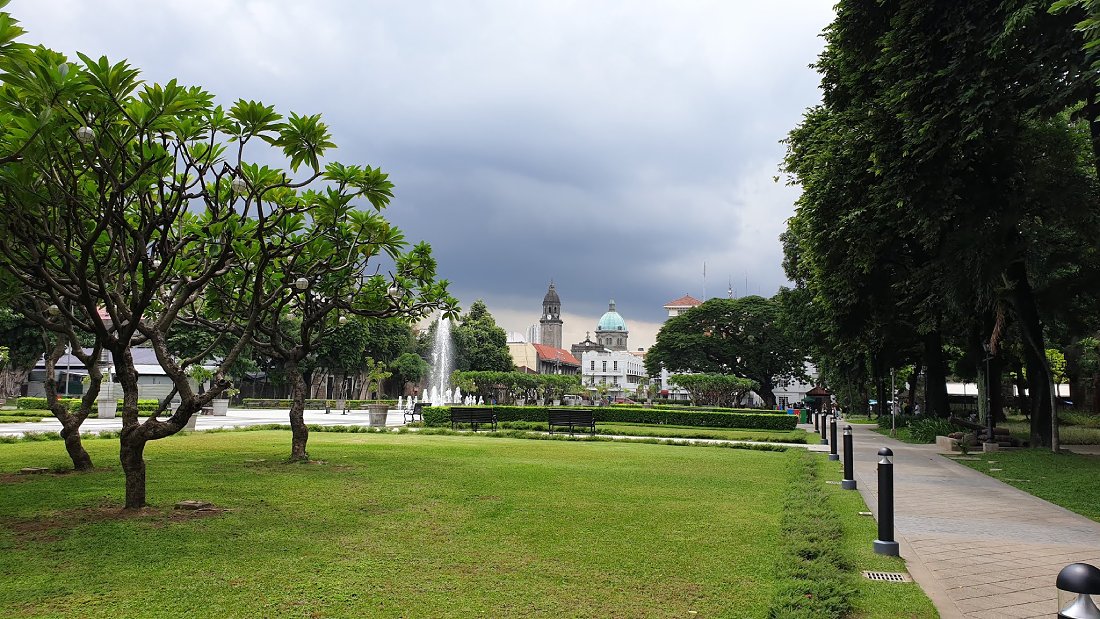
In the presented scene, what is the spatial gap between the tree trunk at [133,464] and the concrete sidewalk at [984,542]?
26.0 ft

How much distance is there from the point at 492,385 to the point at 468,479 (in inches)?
2121

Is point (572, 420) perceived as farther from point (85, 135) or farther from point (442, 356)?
point (442, 356)

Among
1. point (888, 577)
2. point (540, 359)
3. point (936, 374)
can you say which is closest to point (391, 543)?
point (888, 577)

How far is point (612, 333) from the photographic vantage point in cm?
16425

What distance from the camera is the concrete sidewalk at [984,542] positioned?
17.7 feet

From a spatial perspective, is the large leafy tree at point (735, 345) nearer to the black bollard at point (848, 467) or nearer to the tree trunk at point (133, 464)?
the black bollard at point (848, 467)

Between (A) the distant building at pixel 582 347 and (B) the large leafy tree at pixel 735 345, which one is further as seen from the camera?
(A) the distant building at pixel 582 347

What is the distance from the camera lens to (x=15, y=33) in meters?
5.78

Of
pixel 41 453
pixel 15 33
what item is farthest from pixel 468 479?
pixel 41 453

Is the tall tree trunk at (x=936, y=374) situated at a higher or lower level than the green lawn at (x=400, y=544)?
higher

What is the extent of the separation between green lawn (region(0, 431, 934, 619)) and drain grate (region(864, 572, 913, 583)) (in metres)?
0.31

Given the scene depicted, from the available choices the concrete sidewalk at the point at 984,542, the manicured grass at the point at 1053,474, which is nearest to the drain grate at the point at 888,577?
the concrete sidewalk at the point at 984,542

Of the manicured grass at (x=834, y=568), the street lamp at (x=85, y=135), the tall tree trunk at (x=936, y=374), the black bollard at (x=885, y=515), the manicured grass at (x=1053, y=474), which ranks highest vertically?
the street lamp at (x=85, y=135)

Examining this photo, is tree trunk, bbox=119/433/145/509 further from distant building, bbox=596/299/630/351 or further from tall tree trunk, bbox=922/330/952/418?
distant building, bbox=596/299/630/351
